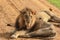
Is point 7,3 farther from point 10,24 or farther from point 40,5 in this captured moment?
point 10,24

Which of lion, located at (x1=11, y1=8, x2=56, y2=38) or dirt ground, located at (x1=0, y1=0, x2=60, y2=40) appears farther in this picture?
dirt ground, located at (x1=0, y1=0, x2=60, y2=40)

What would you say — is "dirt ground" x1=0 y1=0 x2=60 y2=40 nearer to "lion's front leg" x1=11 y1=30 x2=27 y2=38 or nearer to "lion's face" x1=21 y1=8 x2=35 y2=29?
"lion's front leg" x1=11 y1=30 x2=27 y2=38

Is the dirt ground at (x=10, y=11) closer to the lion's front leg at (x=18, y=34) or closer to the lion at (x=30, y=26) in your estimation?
the lion's front leg at (x=18, y=34)

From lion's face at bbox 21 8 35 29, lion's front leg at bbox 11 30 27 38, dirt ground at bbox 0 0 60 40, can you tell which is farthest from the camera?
dirt ground at bbox 0 0 60 40

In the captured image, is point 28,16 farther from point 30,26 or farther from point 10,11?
point 10,11

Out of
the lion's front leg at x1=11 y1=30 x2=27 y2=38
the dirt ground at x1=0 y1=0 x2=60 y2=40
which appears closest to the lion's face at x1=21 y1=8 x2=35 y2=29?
the lion's front leg at x1=11 y1=30 x2=27 y2=38

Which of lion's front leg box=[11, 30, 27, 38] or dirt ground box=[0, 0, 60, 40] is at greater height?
dirt ground box=[0, 0, 60, 40]

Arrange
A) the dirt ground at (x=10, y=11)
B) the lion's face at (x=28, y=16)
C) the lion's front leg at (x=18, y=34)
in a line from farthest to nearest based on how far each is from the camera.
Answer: the dirt ground at (x=10, y=11)
the lion's front leg at (x=18, y=34)
the lion's face at (x=28, y=16)

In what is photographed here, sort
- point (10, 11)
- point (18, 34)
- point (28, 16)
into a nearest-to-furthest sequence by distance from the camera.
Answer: point (28, 16)
point (18, 34)
point (10, 11)

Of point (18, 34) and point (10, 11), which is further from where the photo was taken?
point (10, 11)

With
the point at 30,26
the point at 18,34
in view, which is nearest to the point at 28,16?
the point at 30,26

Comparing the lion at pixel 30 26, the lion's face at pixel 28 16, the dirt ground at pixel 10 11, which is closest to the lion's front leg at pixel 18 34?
the lion at pixel 30 26

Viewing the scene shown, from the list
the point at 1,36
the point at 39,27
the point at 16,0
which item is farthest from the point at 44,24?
the point at 16,0

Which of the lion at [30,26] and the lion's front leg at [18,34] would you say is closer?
the lion at [30,26]
